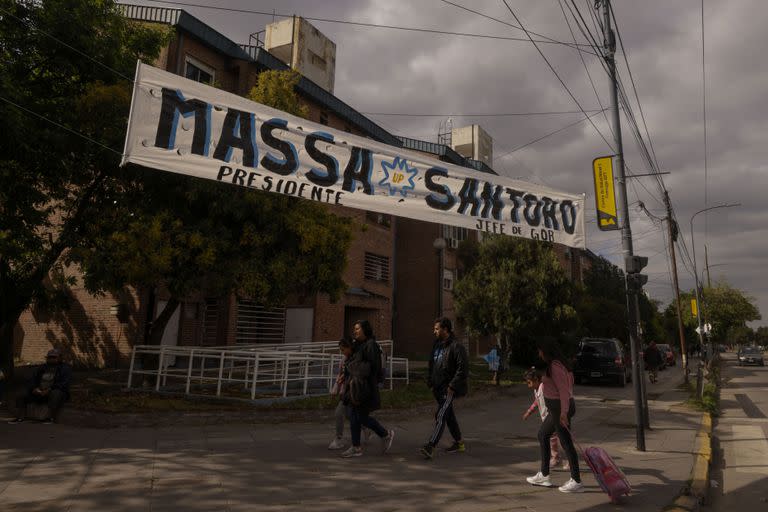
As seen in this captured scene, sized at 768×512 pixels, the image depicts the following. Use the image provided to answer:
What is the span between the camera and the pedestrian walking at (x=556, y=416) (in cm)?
572

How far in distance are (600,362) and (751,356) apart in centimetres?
2933

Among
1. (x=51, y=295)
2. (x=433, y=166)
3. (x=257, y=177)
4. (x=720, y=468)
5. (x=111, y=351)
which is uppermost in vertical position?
(x=433, y=166)

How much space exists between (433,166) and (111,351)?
12218mm

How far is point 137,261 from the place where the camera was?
9867 mm

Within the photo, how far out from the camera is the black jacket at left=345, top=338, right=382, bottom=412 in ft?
22.1

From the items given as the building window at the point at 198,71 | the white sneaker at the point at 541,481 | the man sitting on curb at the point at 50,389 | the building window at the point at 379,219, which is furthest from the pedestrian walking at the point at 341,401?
the building window at the point at 379,219

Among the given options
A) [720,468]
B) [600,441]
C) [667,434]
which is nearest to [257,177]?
[600,441]

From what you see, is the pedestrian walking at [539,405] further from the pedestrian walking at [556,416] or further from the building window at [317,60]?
the building window at [317,60]

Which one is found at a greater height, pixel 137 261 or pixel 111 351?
pixel 137 261

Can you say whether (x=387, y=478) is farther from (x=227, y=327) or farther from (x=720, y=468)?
(x=227, y=327)

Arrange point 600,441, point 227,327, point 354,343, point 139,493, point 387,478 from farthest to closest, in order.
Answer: point 227,327 → point 600,441 → point 354,343 → point 387,478 → point 139,493

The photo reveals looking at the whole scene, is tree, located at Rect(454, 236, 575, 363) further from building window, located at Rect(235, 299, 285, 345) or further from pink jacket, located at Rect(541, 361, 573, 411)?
pink jacket, located at Rect(541, 361, 573, 411)

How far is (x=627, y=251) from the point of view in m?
9.18

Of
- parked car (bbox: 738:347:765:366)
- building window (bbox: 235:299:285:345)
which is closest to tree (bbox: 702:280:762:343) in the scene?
parked car (bbox: 738:347:765:366)
